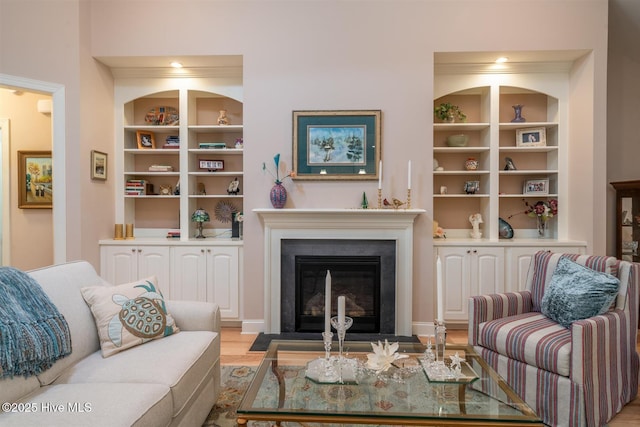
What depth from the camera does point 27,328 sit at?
4.91 feet

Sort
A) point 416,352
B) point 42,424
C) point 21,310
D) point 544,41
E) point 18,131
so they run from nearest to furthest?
point 42,424 → point 21,310 → point 416,352 → point 544,41 → point 18,131

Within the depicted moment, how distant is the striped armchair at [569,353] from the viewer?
192cm

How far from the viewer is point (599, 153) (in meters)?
3.49

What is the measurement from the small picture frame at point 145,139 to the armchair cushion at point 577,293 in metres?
4.10

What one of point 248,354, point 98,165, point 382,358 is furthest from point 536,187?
point 98,165

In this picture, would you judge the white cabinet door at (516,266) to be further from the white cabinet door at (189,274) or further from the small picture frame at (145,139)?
the small picture frame at (145,139)

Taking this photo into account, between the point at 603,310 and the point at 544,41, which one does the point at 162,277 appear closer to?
the point at 603,310

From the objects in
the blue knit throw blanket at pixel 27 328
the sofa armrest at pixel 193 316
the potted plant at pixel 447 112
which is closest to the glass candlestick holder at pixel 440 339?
the sofa armrest at pixel 193 316

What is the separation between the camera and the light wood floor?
2.13 metres

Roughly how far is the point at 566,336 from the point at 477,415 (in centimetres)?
106

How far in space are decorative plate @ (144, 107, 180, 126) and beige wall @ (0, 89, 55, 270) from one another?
1.22m

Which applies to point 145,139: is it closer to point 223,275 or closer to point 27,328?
point 223,275

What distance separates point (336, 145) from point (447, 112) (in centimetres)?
131

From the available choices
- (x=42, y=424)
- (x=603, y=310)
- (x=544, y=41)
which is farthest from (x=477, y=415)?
(x=544, y=41)
